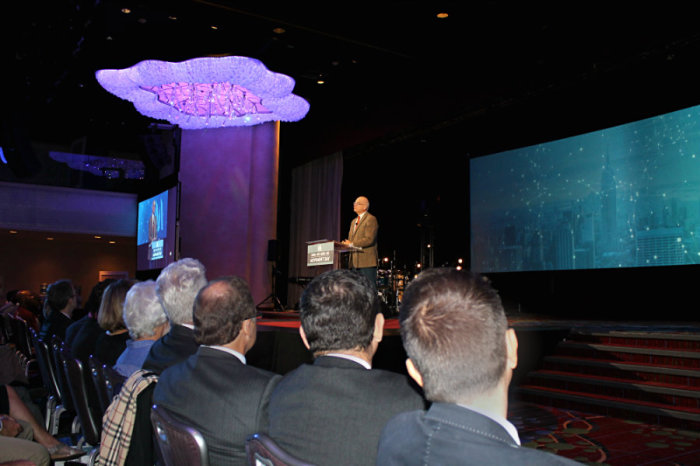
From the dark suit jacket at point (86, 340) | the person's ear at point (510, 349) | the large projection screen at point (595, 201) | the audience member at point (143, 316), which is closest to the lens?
the person's ear at point (510, 349)

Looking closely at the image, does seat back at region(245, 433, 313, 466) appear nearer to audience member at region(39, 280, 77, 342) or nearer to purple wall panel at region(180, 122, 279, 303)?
audience member at region(39, 280, 77, 342)

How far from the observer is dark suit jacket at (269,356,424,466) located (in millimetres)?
1353

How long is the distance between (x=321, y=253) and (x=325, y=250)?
97mm

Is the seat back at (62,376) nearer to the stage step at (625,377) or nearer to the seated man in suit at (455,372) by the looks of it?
the seated man in suit at (455,372)

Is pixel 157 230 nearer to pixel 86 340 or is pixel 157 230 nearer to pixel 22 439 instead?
pixel 86 340

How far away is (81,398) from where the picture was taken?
2.66m

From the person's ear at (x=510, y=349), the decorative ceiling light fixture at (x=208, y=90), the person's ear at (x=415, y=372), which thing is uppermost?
the decorative ceiling light fixture at (x=208, y=90)

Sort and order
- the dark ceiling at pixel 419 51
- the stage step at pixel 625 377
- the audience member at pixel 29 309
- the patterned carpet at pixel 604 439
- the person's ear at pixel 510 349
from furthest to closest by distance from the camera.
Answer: the dark ceiling at pixel 419 51 → the audience member at pixel 29 309 → the stage step at pixel 625 377 → the patterned carpet at pixel 604 439 → the person's ear at pixel 510 349

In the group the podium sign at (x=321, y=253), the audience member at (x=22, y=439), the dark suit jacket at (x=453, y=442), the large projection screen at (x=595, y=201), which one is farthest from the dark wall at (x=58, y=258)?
the dark suit jacket at (x=453, y=442)

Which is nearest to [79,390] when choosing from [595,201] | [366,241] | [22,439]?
[22,439]

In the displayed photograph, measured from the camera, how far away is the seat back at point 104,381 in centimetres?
209

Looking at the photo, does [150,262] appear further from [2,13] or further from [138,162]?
[2,13]

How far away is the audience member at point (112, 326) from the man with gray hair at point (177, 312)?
782mm

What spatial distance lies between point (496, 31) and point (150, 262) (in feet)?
25.0
